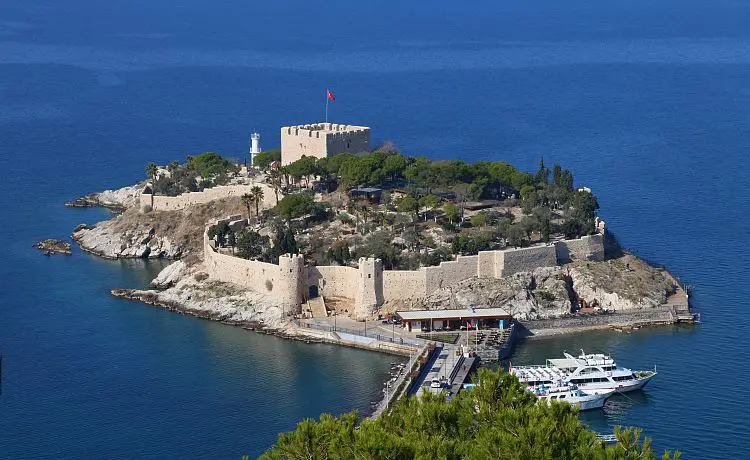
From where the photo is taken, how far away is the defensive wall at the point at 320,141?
7019 cm

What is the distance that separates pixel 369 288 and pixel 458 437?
24.8m

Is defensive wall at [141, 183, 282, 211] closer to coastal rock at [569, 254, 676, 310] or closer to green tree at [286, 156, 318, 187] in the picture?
green tree at [286, 156, 318, 187]

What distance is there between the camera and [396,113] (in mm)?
113562

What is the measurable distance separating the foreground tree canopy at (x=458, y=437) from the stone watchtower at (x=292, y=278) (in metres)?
24.6

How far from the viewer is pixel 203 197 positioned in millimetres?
69812

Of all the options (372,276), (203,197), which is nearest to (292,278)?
(372,276)

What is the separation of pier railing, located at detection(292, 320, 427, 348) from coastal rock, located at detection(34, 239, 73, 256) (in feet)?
57.2

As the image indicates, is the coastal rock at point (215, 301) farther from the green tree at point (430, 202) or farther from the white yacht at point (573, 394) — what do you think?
the white yacht at point (573, 394)

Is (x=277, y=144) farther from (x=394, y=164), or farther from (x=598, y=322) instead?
(x=598, y=322)

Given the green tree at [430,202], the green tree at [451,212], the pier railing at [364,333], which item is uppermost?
the green tree at [430,202]

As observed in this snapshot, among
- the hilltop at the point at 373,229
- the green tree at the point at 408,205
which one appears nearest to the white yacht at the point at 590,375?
the hilltop at the point at 373,229

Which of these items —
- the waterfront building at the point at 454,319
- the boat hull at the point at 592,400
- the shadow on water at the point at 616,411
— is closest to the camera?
the shadow on water at the point at 616,411

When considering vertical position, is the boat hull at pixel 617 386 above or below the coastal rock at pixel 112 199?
below

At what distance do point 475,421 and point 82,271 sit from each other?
120ft
